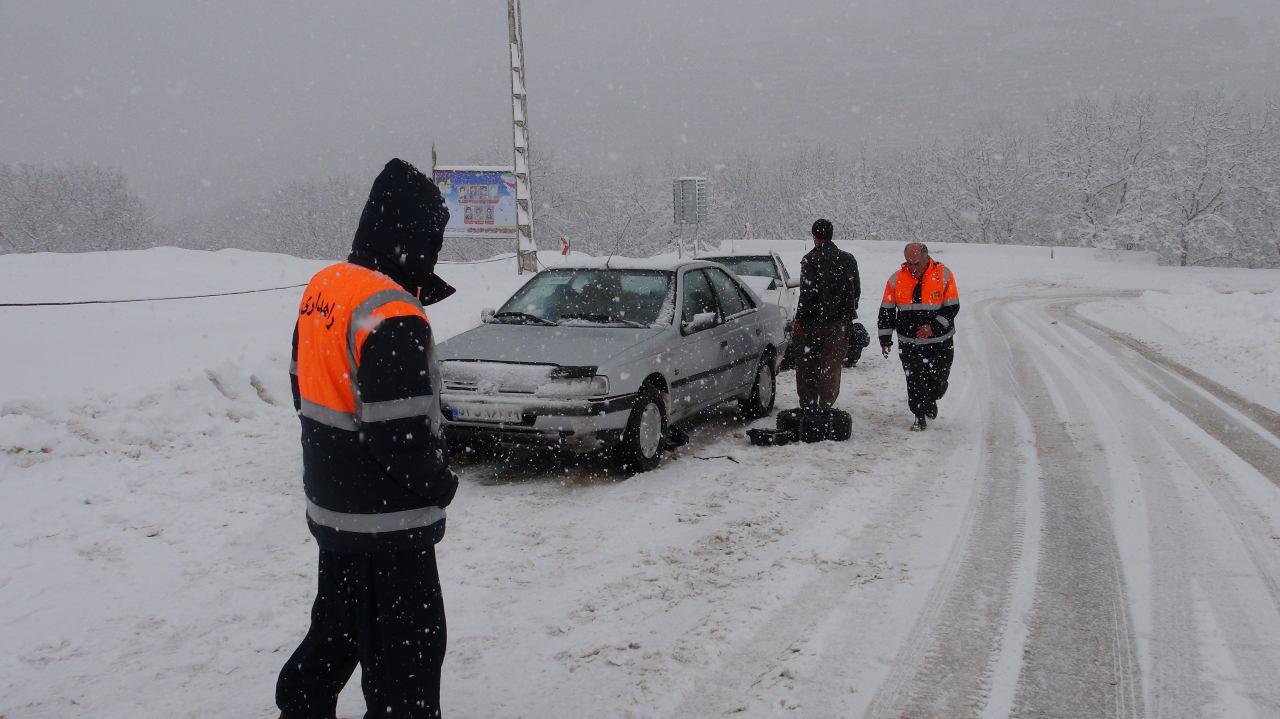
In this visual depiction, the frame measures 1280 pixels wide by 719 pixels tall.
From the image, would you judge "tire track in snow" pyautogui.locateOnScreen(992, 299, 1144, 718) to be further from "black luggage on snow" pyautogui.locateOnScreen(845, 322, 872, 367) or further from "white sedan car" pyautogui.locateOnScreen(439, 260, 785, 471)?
"black luggage on snow" pyautogui.locateOnScreen(845, 322, 872, 367)

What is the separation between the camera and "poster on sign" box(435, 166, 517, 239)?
64.4 feet

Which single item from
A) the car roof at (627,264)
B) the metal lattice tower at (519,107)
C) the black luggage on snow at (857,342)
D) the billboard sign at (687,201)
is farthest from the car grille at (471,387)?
the billboard sign at (687,201)

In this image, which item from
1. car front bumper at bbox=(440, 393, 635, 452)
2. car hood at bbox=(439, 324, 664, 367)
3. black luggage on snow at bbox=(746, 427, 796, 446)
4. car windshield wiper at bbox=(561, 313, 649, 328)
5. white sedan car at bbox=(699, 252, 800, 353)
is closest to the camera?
car front bumper at bbox=(440, 393, 635, 452)

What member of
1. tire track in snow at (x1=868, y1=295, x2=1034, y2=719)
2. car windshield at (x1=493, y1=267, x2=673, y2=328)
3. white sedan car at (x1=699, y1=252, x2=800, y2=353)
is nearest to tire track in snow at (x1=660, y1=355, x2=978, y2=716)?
tire track in snow at (x1=868, y1=295, x2=1034, y2=719)

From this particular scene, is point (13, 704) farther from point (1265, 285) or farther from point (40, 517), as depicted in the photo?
point (1265, 285)

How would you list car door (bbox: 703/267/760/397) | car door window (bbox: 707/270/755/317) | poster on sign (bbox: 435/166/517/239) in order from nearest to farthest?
car door (bbox: 703/267/760/397)
car door window (bbox: 707/270/755/317)
poster on sign (bbox: 435/166/517/239)

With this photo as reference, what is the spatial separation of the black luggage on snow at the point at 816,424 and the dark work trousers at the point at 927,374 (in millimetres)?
841

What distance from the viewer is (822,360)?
7551mm

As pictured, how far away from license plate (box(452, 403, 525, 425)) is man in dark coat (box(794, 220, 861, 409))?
2.92m

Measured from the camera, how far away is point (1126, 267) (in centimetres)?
3816

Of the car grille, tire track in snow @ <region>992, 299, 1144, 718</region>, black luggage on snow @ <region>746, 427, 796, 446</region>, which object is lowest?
tire track in snow @ <region>992, 299, 1144, 718</region>

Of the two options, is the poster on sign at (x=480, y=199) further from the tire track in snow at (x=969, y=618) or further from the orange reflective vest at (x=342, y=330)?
the orange reflective vest at (x=342, y=330)

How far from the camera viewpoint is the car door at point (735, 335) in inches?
298

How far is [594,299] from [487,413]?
1.71 m
